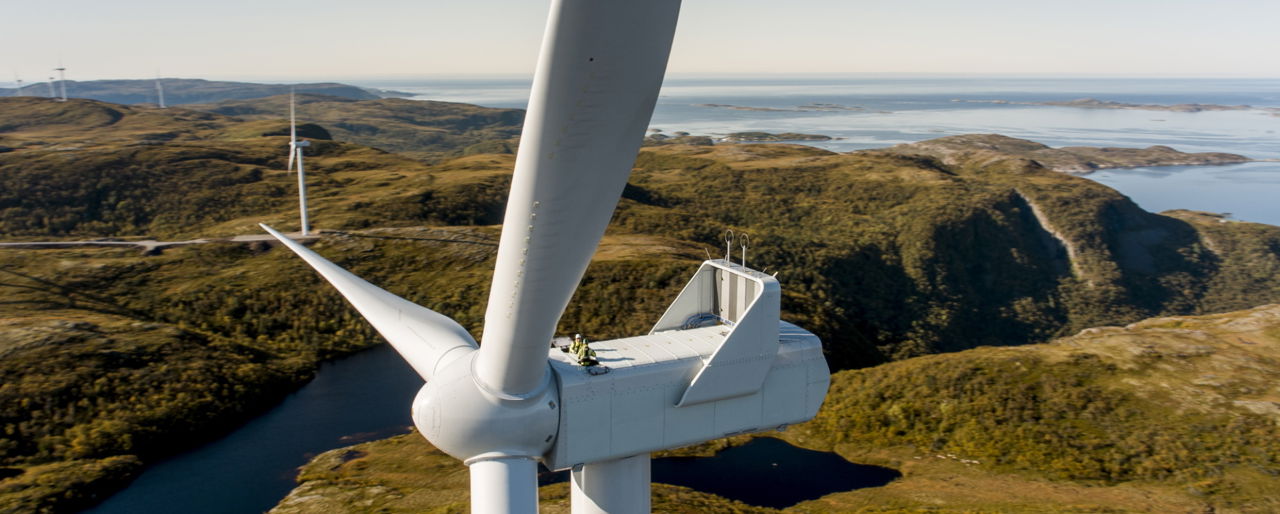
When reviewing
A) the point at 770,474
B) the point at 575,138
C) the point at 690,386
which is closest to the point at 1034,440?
the point at 770,474

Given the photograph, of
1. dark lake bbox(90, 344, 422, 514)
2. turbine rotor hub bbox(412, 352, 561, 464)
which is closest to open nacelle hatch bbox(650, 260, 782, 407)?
turbine rotor hub bbox(412, 352, 561, 464)

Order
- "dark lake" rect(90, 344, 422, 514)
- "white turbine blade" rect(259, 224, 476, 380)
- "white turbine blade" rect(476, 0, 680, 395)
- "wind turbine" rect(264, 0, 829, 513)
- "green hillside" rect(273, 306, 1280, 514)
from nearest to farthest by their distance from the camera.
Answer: "white turbine blade" rect(476, 0, 680, 395) → "wind turbine" rect(264, 0, 829, 513) → "white turbine blade" rect(259, 224, 476, 380) → "green hillside" rect(273, 306, 1280, 514) → "dark lake" rect(90, 344, 422, 514)

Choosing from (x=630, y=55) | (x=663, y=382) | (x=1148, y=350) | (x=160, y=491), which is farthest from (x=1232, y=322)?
(x=160, y=491)

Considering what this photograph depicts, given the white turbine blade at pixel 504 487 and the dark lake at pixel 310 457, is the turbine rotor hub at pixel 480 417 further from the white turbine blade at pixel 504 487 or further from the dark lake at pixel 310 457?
the dark lake at pixel 310 457

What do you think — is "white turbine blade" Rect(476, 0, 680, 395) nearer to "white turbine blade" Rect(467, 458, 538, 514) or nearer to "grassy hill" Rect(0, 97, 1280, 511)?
"white turbine blade" Rect(467, 458, 538, 514)

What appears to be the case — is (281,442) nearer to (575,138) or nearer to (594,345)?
(594,345)
